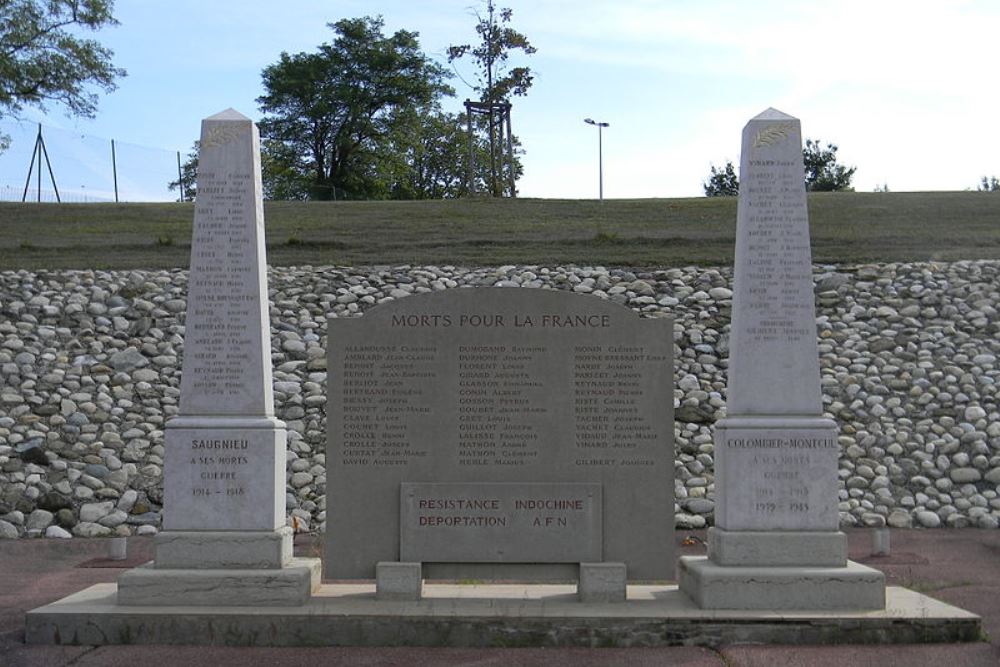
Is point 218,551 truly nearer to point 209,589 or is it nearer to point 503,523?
point 209,589

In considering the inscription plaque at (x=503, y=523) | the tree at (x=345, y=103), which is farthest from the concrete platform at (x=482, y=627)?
the tree at (x=345, y=103)

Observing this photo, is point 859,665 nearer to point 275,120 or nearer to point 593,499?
point 593,499

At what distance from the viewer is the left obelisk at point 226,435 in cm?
894

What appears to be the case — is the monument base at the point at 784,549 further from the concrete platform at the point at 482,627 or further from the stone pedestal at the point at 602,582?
the stone pedestal at the point at 602,582

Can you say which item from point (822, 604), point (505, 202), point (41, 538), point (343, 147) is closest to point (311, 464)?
point (41, 538)

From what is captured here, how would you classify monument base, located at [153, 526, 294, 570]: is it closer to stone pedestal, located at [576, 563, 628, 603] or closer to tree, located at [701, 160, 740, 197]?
stone pedestal, located at [576, 563, 628, 603]

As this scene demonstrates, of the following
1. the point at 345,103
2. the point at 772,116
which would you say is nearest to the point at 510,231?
the point at 772,116

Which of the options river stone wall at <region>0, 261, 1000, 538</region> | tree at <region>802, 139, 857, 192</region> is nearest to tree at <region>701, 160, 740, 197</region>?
tree at <region>802, 139, 857, 192</region>

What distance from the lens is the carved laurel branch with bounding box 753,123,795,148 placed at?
9344mm

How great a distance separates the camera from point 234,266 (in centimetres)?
927

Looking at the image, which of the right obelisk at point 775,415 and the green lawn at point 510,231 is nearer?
the right obelisk at point 775,415

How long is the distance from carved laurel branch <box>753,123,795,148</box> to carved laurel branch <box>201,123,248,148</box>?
4204 mm

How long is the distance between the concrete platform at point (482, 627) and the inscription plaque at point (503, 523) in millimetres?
657

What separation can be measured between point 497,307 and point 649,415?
5.10 feet
